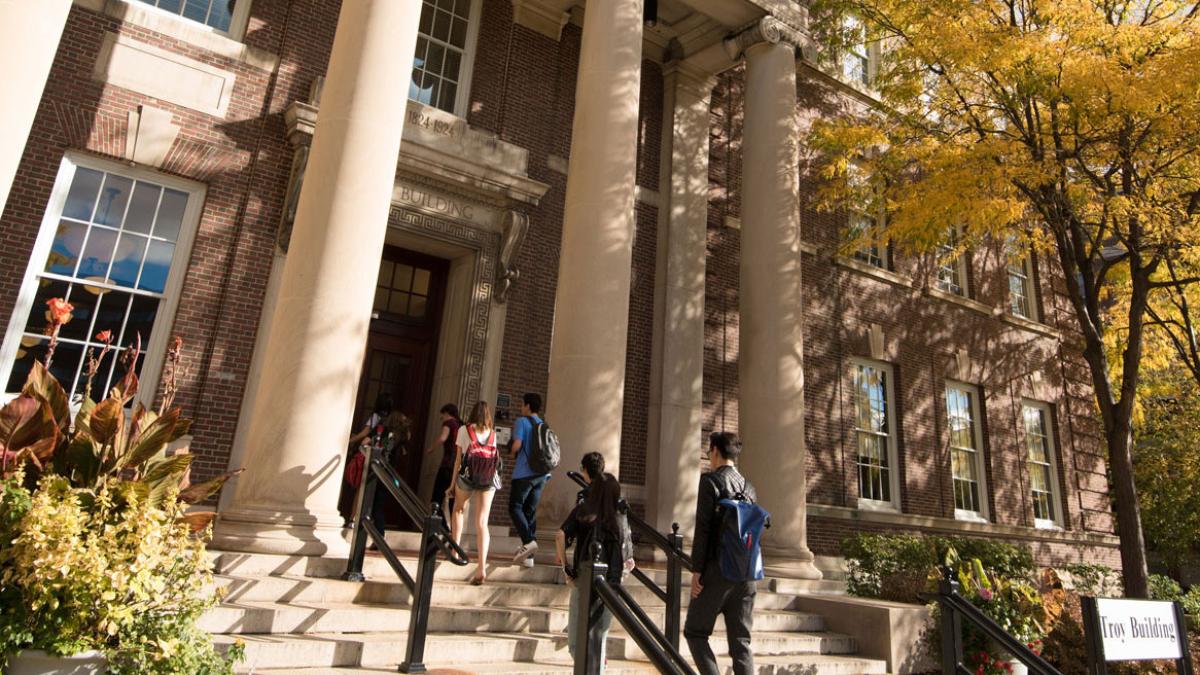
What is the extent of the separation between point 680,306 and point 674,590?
7.01 meters

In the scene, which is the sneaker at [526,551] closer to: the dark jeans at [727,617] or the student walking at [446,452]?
the student walking at [446,452]

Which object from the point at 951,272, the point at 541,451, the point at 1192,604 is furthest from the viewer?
the point at 951,272

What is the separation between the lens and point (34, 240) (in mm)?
8648

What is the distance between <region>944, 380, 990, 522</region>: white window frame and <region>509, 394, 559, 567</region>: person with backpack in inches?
464

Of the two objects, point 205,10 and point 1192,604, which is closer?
point 205,10

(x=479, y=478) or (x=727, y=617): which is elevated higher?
(x=479, y=478)

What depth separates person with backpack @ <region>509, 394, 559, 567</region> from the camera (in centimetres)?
769

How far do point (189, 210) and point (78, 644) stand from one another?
7.13 meters

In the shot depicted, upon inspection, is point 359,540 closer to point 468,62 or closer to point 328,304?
point 328,304

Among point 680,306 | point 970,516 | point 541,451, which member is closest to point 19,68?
point 541,451

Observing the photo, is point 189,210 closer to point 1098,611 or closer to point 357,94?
Result: point 357,94

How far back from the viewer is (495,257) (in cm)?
1192

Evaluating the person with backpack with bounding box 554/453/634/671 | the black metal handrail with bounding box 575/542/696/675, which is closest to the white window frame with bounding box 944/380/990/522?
the person with backpack with bounding box 554/453/634/671

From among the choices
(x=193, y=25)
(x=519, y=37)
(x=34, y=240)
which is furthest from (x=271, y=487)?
(x=519, y=37)
